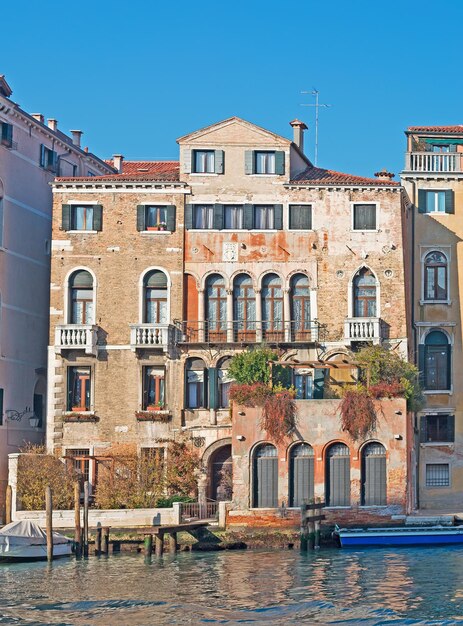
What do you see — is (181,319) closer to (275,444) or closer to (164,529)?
(275,444)

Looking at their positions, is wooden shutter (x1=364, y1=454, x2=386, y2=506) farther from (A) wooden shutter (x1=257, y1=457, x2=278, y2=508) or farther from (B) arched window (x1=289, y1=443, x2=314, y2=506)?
(A) wooden shutter (x1=257, y1=457, x2=278, y2=508)

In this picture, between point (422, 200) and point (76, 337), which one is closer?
point (76, 337)

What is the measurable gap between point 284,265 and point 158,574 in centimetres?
1563

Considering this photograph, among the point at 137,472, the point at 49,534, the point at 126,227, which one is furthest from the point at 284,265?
the point at 49,534

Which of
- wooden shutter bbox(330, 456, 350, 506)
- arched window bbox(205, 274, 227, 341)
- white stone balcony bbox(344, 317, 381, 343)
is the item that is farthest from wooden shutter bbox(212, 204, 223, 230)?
wooden shutter bbox(330, 456, 350, 506)

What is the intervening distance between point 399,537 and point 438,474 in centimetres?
951

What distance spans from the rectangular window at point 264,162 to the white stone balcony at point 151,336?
650 cm

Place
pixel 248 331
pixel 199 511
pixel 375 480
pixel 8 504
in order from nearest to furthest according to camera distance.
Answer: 1. pixel 375 480
2. pixel 8 504
3. pixel 199 511
4. pixel 248 331

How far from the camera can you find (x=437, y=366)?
51875 millimetres

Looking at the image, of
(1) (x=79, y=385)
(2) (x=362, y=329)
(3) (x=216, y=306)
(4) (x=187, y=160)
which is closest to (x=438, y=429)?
(2) (x=362, y=329)

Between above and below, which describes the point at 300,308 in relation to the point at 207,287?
below

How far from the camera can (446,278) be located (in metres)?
52.2

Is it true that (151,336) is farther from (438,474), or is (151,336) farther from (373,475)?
(438,474)

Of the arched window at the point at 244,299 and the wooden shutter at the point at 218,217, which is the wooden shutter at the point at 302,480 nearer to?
the arched window at the point at 244,299
